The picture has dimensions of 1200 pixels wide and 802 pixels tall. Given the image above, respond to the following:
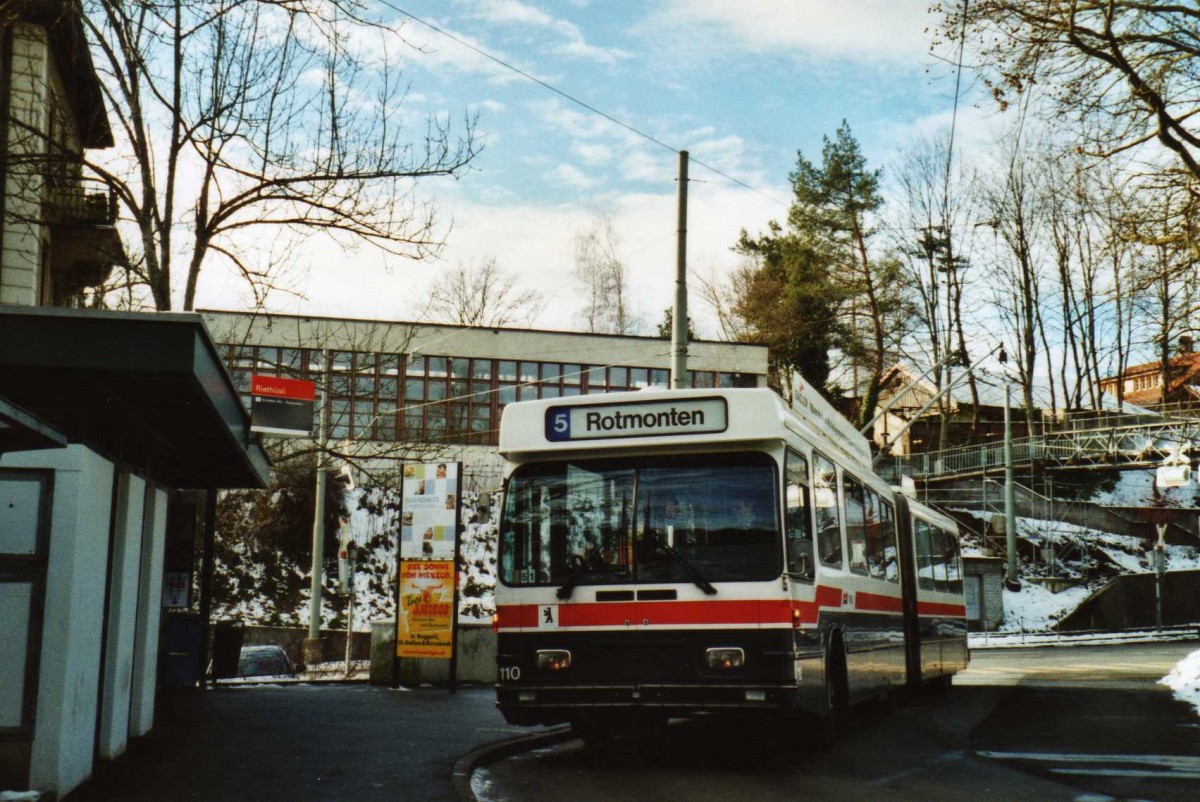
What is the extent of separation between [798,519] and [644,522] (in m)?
1.29

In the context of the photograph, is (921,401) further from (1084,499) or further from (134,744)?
(134,744)

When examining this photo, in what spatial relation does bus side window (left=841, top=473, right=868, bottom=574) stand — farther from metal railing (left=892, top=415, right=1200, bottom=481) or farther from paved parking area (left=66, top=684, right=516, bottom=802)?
metal railing (left=892, top=415, right=1200, bottom=481)

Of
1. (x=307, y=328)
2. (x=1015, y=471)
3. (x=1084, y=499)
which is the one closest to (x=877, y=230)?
(x=1015, y=471)

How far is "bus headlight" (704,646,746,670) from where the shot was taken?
9883 millimetres

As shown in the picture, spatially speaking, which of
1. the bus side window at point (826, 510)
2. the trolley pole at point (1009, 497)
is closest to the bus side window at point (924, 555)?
the bus side window at point (826, 510)

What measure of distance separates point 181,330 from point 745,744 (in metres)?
6.98

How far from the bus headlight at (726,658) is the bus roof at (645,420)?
169 cm

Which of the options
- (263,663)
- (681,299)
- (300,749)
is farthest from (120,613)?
(263,663)

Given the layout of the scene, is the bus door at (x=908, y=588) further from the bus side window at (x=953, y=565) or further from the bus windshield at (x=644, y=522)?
the bus windshield at (x=644, y=522)

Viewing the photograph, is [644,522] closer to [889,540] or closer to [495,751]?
[495,751]

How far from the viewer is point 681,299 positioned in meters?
16.7

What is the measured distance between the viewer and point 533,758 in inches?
451

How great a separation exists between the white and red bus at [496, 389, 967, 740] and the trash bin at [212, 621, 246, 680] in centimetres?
1191

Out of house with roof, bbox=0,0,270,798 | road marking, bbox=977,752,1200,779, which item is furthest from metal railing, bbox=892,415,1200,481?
house with roof, bbox=0,0,270,798
